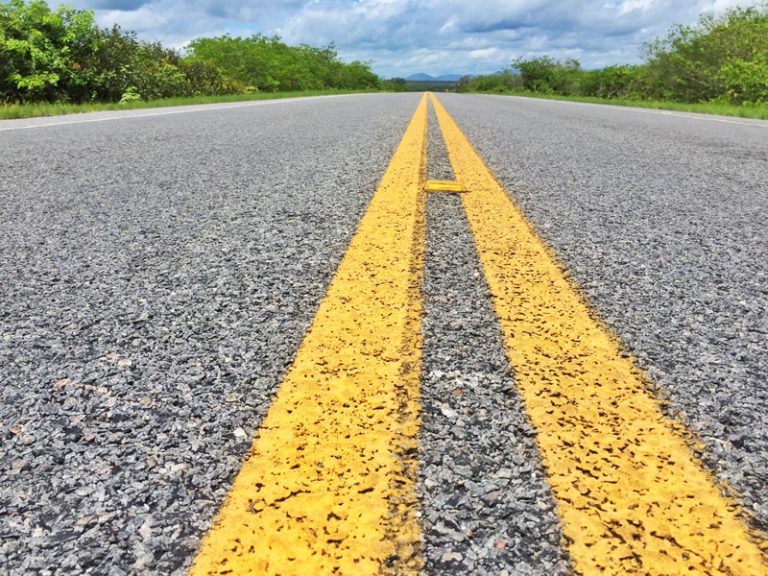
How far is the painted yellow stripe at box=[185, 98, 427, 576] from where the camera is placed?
2.26 feet

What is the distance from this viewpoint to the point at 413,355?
1153 mm

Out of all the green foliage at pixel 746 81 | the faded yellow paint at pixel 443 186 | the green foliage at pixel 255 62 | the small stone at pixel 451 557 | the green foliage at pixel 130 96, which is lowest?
the small stone at pixel 451 557

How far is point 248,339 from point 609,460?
73 centimetres

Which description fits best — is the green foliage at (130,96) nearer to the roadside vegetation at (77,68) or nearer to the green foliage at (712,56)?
the roadside vegetation at (77,68)

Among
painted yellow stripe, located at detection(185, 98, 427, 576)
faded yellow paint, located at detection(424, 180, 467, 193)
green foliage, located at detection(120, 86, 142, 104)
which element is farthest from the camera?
green foliage, located at detection(120, 86, 142, 104)

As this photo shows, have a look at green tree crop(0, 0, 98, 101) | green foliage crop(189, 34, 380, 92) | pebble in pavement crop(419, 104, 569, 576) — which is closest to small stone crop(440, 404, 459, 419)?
pebble in pavement crop(419, 104, 569, 576)

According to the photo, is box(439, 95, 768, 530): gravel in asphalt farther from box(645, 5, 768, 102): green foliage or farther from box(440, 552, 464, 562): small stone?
box(645, 5, 768, 102): green foliage

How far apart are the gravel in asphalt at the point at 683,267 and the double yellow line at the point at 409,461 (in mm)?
70

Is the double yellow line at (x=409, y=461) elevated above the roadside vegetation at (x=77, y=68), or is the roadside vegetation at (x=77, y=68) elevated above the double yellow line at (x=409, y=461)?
the roadside vegetation at (x=77, y=68)

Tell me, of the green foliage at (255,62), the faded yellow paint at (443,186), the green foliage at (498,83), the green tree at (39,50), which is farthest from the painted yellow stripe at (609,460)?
the green foliage at (498,83)

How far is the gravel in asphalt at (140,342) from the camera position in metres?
0.74

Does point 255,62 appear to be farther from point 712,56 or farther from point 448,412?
point 448,412

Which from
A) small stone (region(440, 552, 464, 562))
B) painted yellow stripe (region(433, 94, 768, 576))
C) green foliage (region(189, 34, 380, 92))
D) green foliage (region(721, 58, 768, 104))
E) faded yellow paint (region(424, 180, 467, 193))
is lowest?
small stone (region(440, 552, 464, 562))

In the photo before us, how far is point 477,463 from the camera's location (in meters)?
0.85
